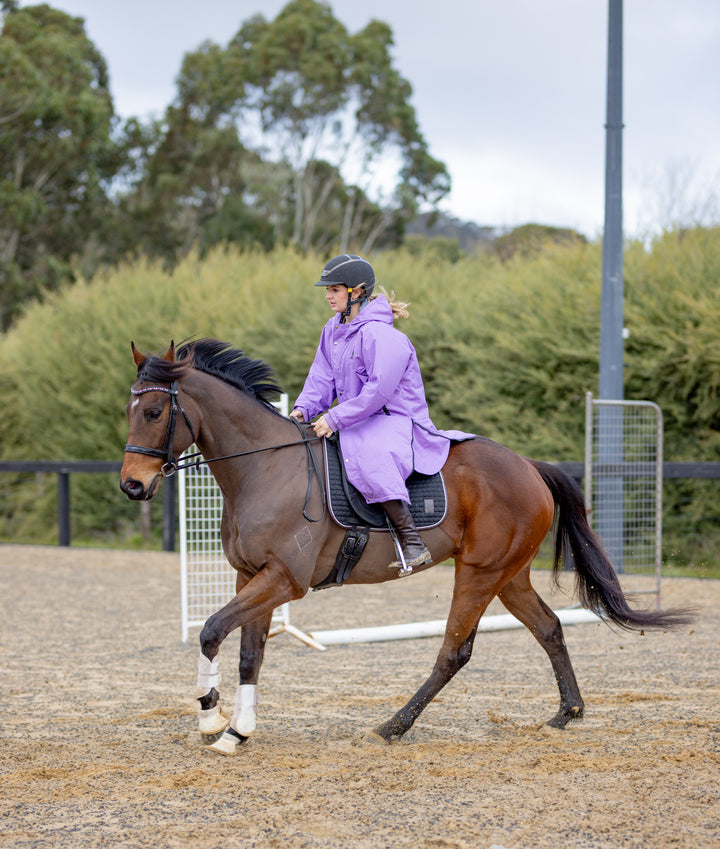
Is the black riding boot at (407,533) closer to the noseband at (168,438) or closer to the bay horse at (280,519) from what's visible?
the bay horse at (280,519)

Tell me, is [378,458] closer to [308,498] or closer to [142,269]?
[308,498]

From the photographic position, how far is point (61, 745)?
4.58m

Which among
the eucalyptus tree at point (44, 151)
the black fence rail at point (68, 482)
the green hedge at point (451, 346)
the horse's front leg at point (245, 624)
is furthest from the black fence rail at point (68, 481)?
the eucalyptus tree at point (44, 151)

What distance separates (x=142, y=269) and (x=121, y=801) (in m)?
14.9

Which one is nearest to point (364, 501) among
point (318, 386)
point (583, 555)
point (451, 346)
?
point (318, 386)

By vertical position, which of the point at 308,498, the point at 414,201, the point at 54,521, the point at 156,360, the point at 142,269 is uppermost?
the point at 414,201

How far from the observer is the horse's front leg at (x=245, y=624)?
4.32m

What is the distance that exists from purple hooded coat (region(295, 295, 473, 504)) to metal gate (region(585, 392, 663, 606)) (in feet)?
13.0

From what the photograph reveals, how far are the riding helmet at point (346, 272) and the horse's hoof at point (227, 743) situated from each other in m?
2.24

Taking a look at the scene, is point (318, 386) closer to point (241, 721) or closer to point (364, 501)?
point (364, 501)

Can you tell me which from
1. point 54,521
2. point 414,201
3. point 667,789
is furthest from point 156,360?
point 414,201

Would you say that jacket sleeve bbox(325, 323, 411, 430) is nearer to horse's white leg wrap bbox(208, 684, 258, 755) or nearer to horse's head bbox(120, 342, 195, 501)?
horse's head bbox(120, 342, 195, 501)

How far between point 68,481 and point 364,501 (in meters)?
10.6

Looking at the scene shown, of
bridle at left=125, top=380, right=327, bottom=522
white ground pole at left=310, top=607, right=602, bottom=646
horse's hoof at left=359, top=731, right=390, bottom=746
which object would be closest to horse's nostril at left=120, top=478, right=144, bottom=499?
bridle at left=125, top=380, right=327, bottom=522
